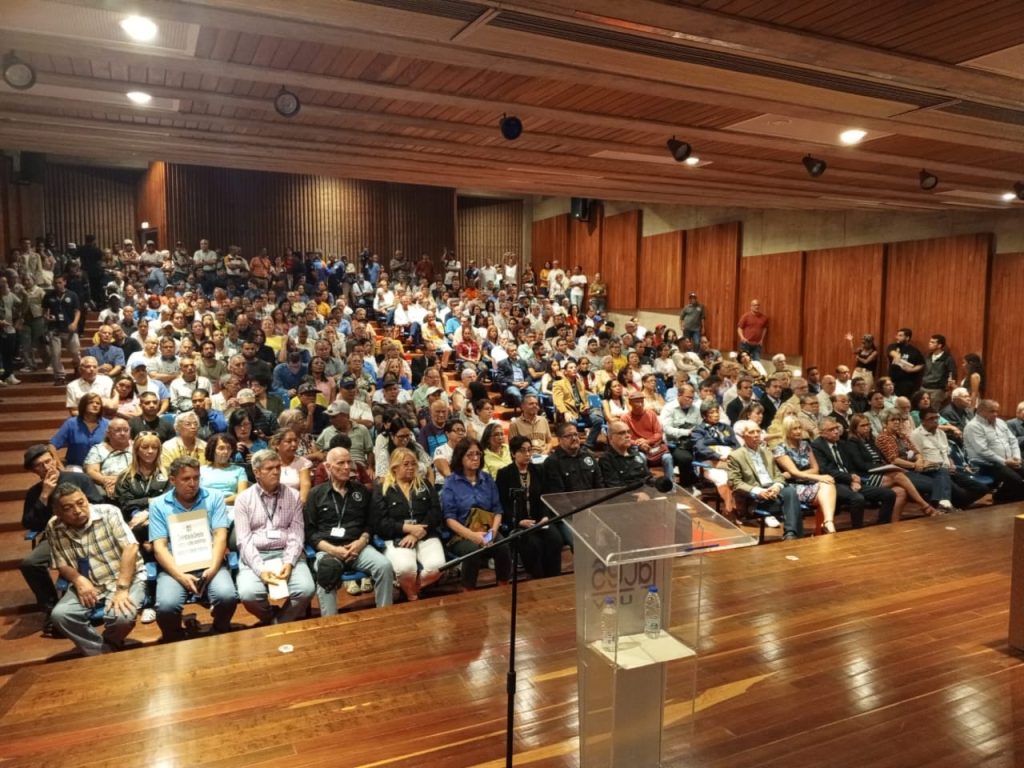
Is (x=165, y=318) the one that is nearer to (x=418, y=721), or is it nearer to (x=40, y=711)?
(x=40, y=711)

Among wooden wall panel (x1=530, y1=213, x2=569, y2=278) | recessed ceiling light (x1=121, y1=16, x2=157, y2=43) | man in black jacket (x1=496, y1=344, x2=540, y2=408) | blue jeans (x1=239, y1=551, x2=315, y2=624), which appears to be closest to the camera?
recessed ceiling light (x1=121, y1=16, x2=157, y2=43)

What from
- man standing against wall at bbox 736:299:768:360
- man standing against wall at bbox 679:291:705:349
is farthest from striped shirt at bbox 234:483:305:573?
man standing against wall at bbox 679:291:705:349

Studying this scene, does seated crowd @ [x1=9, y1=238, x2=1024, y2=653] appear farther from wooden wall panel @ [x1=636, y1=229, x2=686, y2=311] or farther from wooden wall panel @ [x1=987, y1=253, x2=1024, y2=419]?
wooden wall panel @ [x1=636, y1=229, x2=686, y2=311]

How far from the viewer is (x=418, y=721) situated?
7.97ft

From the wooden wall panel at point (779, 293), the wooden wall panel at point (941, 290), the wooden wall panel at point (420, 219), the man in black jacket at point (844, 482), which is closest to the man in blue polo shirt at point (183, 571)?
the man in black jacket at point (844, 482)

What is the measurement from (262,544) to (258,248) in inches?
426

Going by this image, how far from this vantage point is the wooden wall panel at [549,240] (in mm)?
14288

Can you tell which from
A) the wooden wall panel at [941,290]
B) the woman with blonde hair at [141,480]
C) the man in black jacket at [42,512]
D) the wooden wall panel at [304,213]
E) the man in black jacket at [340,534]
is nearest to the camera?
the man in black jacket at [42,512]

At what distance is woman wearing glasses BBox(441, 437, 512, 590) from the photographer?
377 cm

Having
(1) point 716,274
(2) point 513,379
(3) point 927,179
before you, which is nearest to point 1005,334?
(3) point 927,179

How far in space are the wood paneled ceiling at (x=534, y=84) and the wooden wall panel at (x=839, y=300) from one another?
3440mm

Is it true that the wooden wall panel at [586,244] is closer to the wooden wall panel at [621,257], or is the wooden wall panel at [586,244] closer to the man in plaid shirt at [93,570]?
the wooden wall panel at [621,257]

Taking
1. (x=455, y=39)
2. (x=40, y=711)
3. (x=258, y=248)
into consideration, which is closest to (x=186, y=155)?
(x=455, y=39)

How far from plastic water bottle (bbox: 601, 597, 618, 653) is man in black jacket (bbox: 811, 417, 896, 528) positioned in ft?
11.6
